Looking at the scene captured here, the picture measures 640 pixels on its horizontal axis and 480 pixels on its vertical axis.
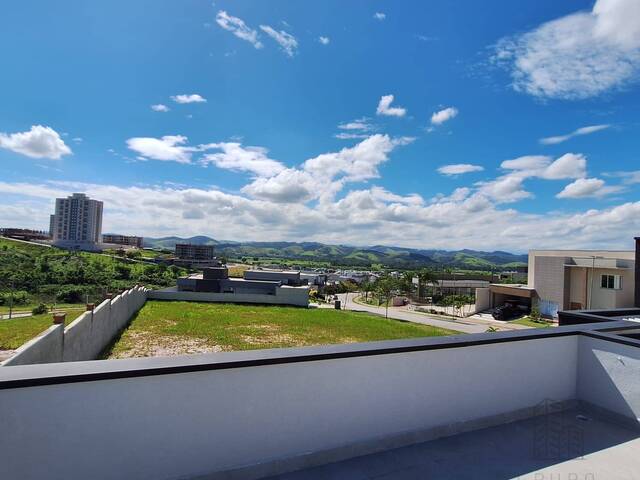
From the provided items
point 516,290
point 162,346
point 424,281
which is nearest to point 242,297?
point 162,346

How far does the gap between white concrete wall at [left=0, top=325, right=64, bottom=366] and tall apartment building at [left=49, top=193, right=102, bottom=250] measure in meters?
99.5

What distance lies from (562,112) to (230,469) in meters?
21.5

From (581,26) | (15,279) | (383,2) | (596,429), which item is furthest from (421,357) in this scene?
(15,279)

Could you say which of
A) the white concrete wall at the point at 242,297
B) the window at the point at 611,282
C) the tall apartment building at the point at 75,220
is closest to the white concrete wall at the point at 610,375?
the white concrete wall at the point at 242,297

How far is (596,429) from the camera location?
2602 millimetres

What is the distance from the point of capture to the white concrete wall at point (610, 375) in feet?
8.67

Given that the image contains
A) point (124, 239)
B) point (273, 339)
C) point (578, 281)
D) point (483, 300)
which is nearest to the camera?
point (273, 339)

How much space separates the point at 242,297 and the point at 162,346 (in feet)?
41.6

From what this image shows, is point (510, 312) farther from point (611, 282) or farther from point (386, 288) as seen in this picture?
point (386, 288)

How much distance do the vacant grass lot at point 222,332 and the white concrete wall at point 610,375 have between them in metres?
7.72

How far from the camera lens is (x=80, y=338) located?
21.9 feet

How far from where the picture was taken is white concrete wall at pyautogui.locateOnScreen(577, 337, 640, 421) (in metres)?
2.64

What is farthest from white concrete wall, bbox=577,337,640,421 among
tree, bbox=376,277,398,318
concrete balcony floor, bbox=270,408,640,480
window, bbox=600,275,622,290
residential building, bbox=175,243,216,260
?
residential building, bbox=175,243,216,260

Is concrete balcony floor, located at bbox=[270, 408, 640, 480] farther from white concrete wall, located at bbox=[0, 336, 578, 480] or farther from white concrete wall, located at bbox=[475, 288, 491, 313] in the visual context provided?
white concrete wall, located at bbox=[475, 288, 491, 313]
